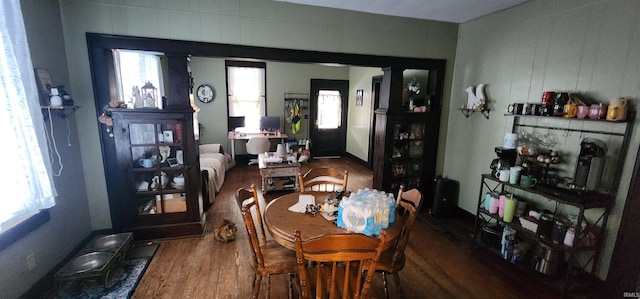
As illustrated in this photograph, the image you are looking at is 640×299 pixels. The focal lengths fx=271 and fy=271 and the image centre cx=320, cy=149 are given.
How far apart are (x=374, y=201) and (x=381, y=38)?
2426 mm

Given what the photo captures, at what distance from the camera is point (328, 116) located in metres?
7.35

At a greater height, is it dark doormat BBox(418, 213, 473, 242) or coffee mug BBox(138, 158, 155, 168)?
coffee mug BBox(138, 158, 155, 168)

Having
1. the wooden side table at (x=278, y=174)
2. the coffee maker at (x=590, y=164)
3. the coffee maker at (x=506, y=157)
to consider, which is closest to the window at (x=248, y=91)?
the wooden side table at (x=278, y=174)

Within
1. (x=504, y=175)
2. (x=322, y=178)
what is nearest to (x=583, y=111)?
(x=504, y=175)

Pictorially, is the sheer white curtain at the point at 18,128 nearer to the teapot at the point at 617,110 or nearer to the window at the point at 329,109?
the teapot at the point at 617,110

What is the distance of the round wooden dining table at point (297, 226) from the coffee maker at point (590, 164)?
1596 millimetres

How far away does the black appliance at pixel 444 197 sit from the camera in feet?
12.1

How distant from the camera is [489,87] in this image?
3293mm

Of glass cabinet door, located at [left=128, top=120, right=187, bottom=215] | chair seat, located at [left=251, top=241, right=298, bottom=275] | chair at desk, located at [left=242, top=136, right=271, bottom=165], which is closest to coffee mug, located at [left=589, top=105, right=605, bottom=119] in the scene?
chair seat, located at [left=251, top=241, right=298, bottom=275]

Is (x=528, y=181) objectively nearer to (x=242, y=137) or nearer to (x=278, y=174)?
(x=278, y=174)

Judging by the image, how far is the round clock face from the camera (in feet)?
20.4

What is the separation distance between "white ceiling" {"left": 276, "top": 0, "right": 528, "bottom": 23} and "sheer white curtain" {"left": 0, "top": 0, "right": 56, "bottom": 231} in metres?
2.30

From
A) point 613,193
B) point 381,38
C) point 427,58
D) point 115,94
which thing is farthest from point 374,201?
point 115,94

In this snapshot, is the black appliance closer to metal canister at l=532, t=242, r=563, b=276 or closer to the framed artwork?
Result: metal canister at l=532, t=242, r=563, b=276
